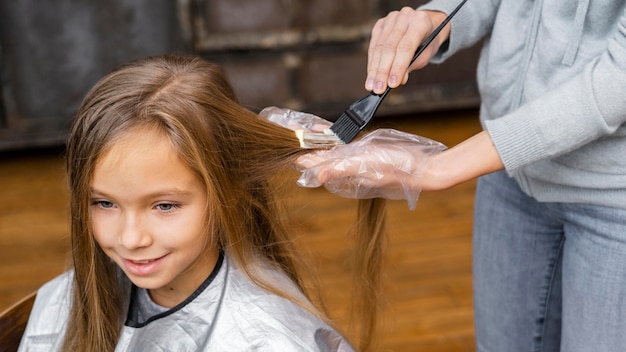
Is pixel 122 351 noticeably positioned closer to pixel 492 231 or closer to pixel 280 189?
pixel 280 189

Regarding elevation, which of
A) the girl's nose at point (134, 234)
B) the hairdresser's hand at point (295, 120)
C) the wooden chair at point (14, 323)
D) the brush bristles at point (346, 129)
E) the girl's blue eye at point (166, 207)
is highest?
the brush bristles at point (346, 129)

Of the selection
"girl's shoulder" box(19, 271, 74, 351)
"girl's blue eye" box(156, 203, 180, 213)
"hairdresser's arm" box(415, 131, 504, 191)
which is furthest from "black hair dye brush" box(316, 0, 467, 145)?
"girl's shoulder" box(19, 271, 74, 351)

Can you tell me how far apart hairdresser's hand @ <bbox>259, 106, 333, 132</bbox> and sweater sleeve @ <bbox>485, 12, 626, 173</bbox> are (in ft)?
0.84

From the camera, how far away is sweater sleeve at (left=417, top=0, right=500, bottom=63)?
1184 millimetres

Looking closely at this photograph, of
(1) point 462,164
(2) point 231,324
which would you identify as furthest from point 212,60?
(1) point 462,164

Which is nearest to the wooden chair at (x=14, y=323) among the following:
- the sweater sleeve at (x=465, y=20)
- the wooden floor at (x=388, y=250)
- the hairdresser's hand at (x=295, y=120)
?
the hairdresser's hand at (x=295, y=120)

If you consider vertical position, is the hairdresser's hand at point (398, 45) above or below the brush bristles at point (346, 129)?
above

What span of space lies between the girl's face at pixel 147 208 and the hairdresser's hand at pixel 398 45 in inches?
10.9

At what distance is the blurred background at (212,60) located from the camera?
2.91 meters

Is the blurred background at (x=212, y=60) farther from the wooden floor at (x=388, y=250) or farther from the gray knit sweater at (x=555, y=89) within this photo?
the gray knit sweater at (x=555, y=89)

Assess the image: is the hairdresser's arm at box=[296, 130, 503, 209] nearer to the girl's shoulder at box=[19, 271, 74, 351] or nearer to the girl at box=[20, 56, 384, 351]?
the girl at box=[20, 56, 384, 351]

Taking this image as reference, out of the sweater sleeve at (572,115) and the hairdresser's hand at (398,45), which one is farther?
the hairdresser's hand at (398,45)

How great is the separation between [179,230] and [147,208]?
0.17 ft

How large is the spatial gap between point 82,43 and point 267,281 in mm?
2253
